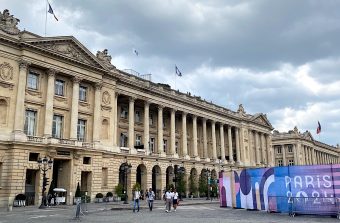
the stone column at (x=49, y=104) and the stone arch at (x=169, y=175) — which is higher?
the stone column at (x=49, y=104)

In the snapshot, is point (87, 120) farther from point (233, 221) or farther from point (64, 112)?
point (233, 221)

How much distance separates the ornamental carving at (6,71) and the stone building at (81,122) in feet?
0.33

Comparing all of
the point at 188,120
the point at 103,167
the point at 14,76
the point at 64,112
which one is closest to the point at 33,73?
the point at 14,76

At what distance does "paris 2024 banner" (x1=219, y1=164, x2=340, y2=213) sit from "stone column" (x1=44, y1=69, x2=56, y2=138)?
2273 cm

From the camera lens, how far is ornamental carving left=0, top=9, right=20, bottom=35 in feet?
132

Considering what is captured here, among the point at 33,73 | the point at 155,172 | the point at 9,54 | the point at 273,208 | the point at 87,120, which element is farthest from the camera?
the point at 155,172

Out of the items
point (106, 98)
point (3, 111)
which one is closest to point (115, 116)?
point (106, 98)

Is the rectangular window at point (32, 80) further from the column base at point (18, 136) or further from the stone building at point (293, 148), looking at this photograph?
the stone building at point (293, 148)

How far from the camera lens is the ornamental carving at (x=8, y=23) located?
132 feet

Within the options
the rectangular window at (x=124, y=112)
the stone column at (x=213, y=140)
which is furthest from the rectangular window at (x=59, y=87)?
the stone column at (x=213, y=140)

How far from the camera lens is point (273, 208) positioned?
2675 centimetres

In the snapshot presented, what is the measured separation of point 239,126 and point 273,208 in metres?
58.5

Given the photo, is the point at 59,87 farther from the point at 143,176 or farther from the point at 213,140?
the point at 213,140

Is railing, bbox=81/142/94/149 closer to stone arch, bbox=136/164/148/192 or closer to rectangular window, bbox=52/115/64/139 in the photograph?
rectangular window, bbox=52/115/64/139
